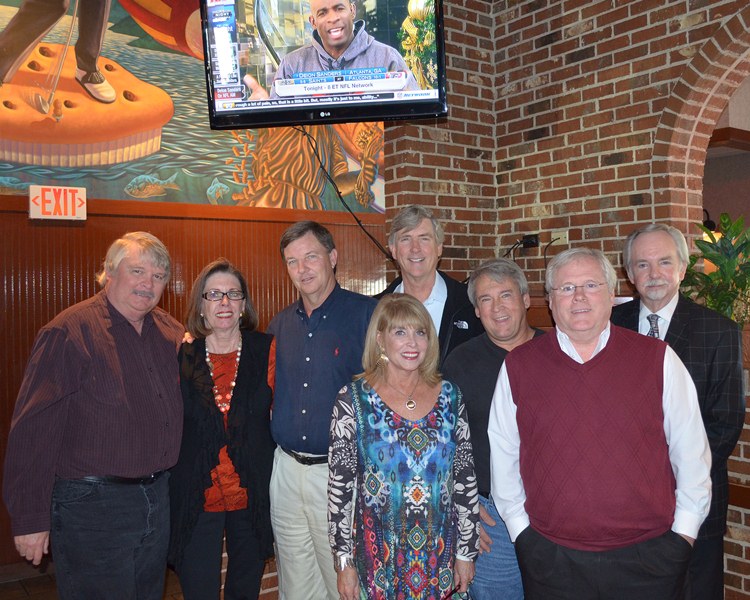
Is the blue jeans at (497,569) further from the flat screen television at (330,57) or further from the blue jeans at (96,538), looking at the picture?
the flat screen television at (330,57)

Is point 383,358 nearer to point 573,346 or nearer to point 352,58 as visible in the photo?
point 573,346

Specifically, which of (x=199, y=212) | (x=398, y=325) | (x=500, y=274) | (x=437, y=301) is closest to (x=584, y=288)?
(x=500, y=274)

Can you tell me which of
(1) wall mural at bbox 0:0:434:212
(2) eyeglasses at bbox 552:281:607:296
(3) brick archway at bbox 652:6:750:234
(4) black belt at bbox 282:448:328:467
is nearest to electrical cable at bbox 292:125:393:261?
(1) wall mural at bbox 0:0:434:212

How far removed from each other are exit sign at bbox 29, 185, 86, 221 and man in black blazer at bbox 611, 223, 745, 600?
262 cm

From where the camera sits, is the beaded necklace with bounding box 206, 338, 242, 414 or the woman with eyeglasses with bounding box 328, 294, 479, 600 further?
the beaded necklace with bounding box 206, 338, 242, 414

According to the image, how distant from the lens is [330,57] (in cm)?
323

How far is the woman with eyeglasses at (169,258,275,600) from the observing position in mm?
2514

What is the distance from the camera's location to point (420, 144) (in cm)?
425

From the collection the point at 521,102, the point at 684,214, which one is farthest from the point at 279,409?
the point at 521,102

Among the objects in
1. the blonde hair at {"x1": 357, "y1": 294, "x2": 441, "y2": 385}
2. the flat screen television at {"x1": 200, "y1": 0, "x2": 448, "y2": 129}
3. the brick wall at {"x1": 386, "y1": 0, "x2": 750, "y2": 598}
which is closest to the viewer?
the blonde hair at {"x1": 357, "y1": 294, "x2": 441, "y2": 385}

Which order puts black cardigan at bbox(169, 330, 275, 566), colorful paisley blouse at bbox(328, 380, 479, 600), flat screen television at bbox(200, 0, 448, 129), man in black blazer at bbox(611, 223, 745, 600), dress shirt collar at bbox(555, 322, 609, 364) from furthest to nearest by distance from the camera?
flat screen television at bbox(200, 0, 448, 129) → black cardigan at bbox(169, 330, 275, 566) → man in black blazer at bbox(611, 223, 745, 600) → colorful paisley blouse at bbox(328, 380, 479, 600) → dress shirt collar at bbox(555, 322, 609, 364)

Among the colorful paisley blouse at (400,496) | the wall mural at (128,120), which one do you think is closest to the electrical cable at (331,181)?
the wall mural at (128,120)

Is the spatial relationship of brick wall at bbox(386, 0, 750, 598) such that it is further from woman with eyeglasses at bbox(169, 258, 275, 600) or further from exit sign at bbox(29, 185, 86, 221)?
woman with eyeglasses at bbox(169, 258, 275, 600)

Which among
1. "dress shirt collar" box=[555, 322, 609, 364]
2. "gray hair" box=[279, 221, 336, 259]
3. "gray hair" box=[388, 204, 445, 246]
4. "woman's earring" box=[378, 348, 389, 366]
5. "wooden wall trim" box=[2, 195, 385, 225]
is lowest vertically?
"woman's earring" box=[378, 348, 389, 366]
